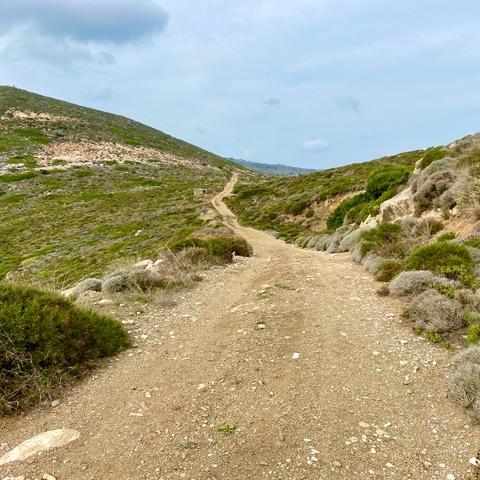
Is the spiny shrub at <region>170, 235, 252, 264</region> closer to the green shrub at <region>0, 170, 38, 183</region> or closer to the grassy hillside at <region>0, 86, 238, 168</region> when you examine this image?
the green shrub at <region>0, 170, 38, 183</region>

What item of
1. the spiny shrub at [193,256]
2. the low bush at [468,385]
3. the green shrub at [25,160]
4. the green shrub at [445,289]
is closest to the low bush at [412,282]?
the green shrub at [445,289]

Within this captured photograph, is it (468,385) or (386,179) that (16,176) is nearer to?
(386,179)

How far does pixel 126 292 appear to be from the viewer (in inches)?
475

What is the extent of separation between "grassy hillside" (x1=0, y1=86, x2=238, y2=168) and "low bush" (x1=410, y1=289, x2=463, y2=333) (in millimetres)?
91307

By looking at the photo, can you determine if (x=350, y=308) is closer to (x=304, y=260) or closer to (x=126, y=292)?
(x=126, y=292)

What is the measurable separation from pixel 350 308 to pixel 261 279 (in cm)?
437

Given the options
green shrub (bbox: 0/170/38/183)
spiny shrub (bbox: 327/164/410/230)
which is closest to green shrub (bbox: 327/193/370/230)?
spiny shrub (bbox: 327/164/410/230)

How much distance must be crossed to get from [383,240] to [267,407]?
11.2 meters

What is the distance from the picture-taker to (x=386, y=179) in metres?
29.6

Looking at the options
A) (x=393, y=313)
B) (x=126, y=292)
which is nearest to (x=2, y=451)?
(x=126, y=292)

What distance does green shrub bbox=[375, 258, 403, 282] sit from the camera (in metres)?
12.5

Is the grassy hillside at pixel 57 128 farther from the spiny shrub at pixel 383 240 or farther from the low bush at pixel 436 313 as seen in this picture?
the low bush at pixel 436 313

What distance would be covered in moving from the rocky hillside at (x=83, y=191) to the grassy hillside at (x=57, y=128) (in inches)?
9.0

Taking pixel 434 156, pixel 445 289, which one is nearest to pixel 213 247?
pixel 445 289
